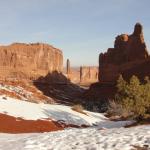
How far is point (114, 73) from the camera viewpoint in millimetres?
146250

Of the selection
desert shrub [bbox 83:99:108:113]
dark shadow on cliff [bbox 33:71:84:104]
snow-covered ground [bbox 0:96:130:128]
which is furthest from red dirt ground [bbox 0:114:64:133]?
dark shadow on cliff [bbox 33:71:84:104]

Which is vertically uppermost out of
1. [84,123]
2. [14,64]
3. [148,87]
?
[14,64]

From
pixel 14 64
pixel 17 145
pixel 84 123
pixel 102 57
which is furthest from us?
pixel 14 64

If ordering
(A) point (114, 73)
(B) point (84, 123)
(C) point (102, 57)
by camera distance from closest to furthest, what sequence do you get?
(B) point (84, 123) < (A) point (114, 73) < (C) point (102, 57)

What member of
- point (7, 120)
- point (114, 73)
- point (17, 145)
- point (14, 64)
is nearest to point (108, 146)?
point (17, 145)

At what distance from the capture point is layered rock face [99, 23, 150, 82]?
135500mm

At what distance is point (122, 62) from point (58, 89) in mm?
26808

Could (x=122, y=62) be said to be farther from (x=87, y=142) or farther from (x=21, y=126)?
(x=87, y=142)

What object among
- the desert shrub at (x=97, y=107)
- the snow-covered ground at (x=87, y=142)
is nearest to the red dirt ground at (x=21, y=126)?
the snow-covered ground at (x=87, y=142)

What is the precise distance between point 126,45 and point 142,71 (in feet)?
69.9

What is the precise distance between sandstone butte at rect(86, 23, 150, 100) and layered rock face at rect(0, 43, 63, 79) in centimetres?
3799

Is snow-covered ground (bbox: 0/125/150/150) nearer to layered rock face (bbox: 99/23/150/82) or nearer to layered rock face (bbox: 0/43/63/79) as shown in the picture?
layered rock face (bbox: 99/23/150/82)

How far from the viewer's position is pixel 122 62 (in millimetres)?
146250

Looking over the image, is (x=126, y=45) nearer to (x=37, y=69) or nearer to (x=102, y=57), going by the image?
(x=102, y=57)
